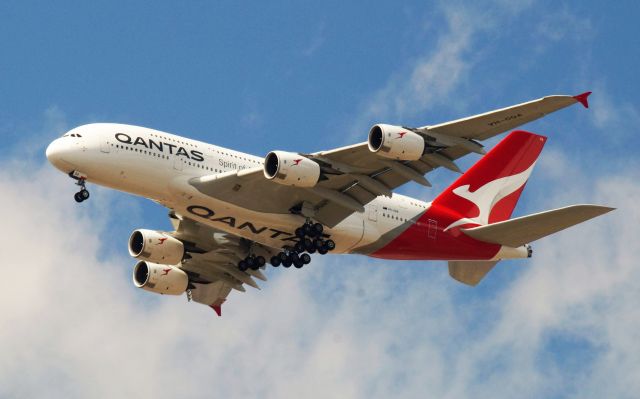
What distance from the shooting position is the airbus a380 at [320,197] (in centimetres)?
4409

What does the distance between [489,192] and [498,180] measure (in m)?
0.85

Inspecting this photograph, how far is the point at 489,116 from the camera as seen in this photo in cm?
4206

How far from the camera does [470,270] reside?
53.7m

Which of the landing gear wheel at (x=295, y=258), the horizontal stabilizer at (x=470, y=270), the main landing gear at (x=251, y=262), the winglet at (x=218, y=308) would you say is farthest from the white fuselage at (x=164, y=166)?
the winglet at (x=218, y=308)

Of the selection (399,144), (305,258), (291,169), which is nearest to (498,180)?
(305,258)

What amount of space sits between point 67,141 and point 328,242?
10.5 meters

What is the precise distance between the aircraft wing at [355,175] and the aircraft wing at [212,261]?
226 inches

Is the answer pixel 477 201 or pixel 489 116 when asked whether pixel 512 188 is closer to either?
pixel 477 201

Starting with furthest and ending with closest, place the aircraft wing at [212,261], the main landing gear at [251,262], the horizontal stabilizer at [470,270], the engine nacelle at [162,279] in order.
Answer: the engine nacelle at [162,279] → the horizontal stabilizer at [470,270] → the aircraft wing at [212,261] → the main landing gear at [251,262]

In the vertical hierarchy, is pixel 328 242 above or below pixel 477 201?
below

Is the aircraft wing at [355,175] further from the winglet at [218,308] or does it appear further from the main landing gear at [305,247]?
the winglet at [218,308]

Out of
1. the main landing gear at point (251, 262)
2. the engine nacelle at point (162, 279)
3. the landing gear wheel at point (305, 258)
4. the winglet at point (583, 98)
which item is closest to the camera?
the winglet at point (583, 98)

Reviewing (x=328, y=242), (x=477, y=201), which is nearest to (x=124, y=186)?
(x=328, y=242)

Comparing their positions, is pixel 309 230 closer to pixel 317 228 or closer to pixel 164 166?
pixel 317 228
